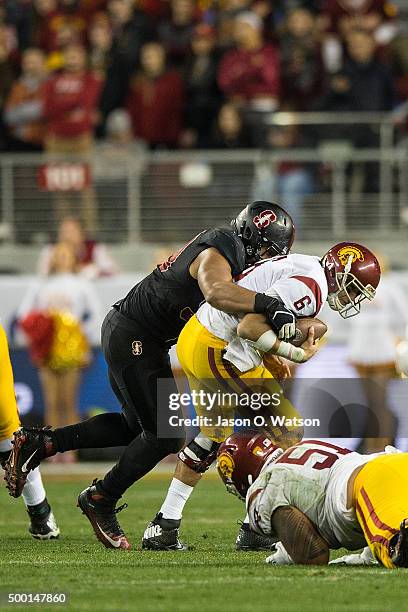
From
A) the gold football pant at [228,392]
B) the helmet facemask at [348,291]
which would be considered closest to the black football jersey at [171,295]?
the gold football pant at [228,392]

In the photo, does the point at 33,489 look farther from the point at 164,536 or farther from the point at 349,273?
the point at 349,273

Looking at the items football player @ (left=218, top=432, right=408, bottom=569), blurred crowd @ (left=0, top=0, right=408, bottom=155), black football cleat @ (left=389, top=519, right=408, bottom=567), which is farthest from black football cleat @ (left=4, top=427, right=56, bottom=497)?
blurred crowd @ (left=0, top=0, right=408, bottom=155)

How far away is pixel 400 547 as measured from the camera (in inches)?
221

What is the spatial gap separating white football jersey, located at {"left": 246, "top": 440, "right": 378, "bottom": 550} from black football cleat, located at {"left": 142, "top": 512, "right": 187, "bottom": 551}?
3.11 ft

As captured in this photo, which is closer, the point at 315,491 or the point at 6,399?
the point at 315,491

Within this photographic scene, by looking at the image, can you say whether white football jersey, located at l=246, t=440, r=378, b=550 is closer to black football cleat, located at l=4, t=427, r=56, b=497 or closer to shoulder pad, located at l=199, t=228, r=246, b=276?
shoulder pad, located at l=199, t=228, r=246, b=276

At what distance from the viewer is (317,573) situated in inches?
227

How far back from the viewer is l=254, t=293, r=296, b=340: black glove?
21.3 ft

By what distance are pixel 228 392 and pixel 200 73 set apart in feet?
24.4

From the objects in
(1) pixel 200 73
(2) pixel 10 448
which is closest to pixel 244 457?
(2) pixel 10 448

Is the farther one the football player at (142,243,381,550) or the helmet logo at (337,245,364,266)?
the helmet logo at (337,245,364,266)

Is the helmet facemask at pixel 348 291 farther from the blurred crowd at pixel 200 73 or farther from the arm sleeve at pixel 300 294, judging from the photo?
the blurred crowd at pixel 200 73

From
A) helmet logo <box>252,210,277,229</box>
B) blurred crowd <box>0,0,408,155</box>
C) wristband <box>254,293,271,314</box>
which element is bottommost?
wristband <box>254,293,271,314</box>

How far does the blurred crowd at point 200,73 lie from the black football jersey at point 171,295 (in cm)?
661
